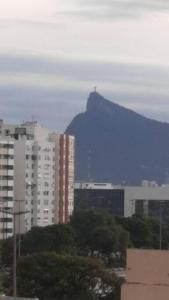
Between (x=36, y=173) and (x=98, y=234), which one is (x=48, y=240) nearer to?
(x=98, y=234)

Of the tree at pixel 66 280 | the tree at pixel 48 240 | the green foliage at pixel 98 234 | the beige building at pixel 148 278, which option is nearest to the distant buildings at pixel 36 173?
the green foliage at pixel 98 234

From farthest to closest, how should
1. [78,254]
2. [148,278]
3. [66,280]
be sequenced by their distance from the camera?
[78,254] → [66,280] → [148,278]

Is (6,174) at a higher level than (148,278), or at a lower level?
higher

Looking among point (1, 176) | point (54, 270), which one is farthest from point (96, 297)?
point (1, 176)

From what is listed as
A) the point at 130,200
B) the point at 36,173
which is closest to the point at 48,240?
the point at 36,173

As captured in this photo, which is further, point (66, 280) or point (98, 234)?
point (98, 234)

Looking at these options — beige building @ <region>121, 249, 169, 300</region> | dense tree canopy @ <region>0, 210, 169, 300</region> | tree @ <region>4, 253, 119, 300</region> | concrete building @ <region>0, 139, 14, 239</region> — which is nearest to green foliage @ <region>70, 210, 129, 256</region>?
dense tree canopy @ <region>0, 210, 169, 300</region>

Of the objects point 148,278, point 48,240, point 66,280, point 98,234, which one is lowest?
point 66,280
